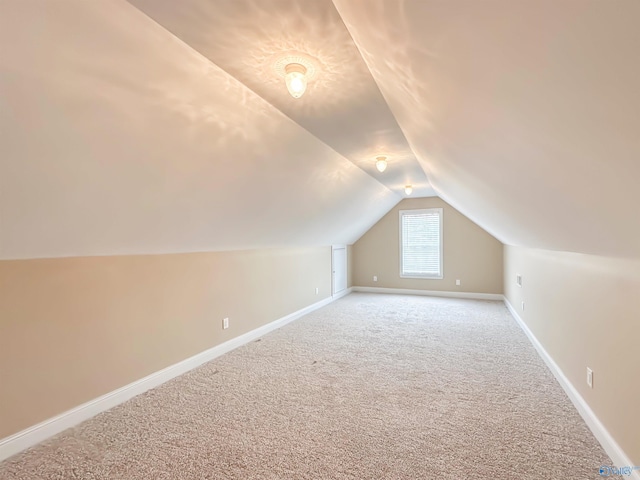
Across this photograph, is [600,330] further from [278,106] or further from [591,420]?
[278,106]

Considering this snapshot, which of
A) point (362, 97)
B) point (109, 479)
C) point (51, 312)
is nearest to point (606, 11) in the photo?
point (362, 97)

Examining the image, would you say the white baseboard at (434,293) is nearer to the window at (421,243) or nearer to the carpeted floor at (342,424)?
the window at (421,243)

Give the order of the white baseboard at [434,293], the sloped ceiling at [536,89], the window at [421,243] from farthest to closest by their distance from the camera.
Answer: the window at [421,243]
the white baseboard at [434,293]
the sloped ceiling at [536,89]

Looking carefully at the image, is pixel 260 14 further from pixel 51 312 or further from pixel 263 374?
pixel 263 374

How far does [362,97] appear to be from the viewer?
2.18m

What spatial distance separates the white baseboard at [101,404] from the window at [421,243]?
4.47 m

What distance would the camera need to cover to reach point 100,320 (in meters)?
2.38

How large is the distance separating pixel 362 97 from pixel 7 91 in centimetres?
188

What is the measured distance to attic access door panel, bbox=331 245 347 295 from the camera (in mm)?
6539

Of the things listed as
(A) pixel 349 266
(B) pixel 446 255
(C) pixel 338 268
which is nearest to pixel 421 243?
(B) pixel 446 255

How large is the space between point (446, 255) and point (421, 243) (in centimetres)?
60

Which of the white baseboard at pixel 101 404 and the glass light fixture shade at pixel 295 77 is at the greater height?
the glass light fixture shade at pixel 295 77

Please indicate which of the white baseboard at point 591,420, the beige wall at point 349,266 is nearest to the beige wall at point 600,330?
the white baseboard at point 591,420

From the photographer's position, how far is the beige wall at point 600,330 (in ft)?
5.33
